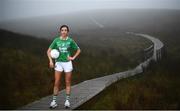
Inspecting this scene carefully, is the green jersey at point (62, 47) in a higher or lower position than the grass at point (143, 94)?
higher

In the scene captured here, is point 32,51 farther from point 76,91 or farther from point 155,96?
point 155,96

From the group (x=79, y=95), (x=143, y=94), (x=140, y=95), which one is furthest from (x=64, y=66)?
(x=143, y=94)

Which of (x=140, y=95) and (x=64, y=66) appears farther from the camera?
(x=140, y=95)

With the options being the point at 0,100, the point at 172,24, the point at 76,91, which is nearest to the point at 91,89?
the point at 76,91

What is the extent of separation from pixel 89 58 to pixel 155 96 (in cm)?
541

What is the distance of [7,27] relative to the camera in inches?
462

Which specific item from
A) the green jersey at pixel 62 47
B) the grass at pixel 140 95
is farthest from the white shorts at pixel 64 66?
the grass at pixel 140 95

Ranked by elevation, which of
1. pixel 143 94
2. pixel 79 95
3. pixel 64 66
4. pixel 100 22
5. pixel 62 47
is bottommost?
pixel 143 94

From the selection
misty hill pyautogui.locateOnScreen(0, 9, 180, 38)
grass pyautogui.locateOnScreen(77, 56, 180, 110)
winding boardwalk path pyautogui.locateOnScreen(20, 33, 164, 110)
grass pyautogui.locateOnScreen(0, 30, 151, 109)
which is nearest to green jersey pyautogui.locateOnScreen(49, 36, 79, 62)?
winding boardwalk path pyautogui.locateOnScreen(20, 33, 164, 110)

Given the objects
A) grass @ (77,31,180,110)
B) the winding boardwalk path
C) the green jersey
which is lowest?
grass @ (77,31,180,110)

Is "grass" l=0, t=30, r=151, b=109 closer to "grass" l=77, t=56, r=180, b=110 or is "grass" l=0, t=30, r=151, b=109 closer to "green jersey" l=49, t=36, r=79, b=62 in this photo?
"grass" l=77, t=56, r=180, b=110

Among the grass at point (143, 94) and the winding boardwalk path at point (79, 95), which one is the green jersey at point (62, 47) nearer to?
the winding boardwalk path at point (79, 95)

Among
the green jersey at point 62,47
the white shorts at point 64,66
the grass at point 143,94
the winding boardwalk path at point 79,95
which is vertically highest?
the green jersey at point 62,47

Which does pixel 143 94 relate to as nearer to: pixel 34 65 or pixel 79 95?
pixel 79 95
